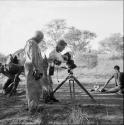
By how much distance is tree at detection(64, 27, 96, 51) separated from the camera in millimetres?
39031

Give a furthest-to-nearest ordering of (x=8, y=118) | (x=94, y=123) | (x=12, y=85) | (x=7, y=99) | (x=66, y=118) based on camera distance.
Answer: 1. (x=12, y=85)
2. (x=7, y=99)
3. (x=8, y=118)
4. (x=66, y=118)
5. (x=94, y=123)

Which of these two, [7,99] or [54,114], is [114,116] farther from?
[7,99]

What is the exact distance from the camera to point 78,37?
41219 mm

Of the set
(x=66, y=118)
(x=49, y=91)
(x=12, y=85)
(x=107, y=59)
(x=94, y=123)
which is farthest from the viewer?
(x=107, y=59)

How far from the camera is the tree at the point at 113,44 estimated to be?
48.3 metres

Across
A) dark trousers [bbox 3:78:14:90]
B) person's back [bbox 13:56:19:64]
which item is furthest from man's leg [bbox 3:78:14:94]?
person's back [bbox 13:56:19:64]

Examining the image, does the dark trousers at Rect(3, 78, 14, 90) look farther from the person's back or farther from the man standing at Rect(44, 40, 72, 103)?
the man standing at Rect(44, 40, 72, 103)

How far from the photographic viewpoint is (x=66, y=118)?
4.54 meters

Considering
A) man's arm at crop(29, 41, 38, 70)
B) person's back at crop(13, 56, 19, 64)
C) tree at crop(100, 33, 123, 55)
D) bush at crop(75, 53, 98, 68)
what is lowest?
bush at crop(75, 53, 98, 68)

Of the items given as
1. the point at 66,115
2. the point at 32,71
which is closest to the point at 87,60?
the point at 32,71

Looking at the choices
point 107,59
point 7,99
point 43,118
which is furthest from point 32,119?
point 107,59

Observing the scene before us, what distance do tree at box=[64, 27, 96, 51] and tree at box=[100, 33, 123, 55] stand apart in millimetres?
8023

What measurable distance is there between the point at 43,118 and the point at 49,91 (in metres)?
1.77

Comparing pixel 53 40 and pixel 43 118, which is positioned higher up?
pixel 53 40
